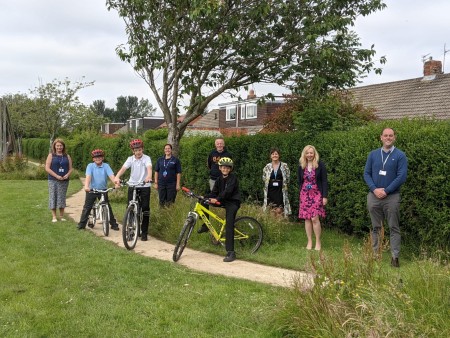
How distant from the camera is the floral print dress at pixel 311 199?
780 centimetres

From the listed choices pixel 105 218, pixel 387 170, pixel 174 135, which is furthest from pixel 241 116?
Result: pixel 387 170

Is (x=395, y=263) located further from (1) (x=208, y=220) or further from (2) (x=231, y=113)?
(2) (x=231, y=113)

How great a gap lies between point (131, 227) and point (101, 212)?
1630mm

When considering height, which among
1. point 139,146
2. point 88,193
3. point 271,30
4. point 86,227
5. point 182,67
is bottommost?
point 86,227

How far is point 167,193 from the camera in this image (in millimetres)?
9820

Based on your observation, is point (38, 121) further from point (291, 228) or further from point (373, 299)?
point (373, 299)

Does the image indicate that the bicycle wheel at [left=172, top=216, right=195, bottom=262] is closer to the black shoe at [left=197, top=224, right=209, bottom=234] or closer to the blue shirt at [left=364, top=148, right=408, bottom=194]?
the black shoe at [left=197, top=224, right=209, bottom=234]

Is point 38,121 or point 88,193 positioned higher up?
point 38,121

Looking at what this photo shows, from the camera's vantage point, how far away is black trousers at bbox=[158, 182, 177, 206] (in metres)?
9.76

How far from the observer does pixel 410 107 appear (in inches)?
928

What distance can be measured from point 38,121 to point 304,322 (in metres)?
36.7

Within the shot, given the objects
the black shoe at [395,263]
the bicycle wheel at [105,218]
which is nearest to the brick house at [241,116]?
the bicycle wheel at [105,218]

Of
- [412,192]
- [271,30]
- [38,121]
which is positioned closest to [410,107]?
[271,30]

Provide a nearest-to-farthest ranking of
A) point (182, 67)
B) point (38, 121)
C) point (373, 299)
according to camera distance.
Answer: point (373, 299)
point (182, 67)
point (38, 121)
